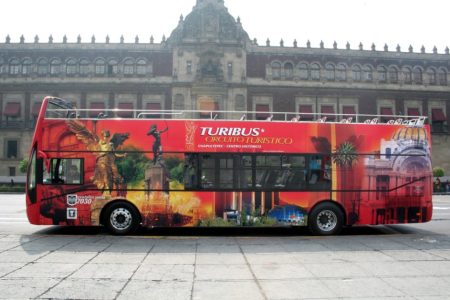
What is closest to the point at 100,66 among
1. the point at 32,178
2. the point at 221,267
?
the point at 32,178

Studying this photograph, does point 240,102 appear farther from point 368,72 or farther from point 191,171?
point 191,171

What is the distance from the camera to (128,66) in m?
44.9

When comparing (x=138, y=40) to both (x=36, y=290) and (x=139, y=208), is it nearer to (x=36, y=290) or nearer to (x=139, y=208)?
(x=139, y=208)

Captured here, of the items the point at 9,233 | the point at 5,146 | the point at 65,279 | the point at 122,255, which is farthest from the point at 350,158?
the point at 5,146

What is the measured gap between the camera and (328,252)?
8508 millimetres

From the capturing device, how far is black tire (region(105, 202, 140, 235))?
10.5m

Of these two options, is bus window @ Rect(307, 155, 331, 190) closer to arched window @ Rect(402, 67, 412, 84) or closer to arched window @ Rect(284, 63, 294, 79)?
arched window @ Rect(284, 63, 294, 79)

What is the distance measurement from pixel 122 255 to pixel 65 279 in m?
1.90

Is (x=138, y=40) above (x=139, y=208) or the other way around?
above

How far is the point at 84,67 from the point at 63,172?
37572mm

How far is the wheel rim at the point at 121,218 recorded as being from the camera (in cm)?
1052

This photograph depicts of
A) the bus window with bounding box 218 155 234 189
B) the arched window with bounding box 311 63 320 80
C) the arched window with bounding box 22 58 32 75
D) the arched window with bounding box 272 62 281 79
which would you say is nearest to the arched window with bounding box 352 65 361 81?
the arched window with bounding box 311 63 320 80

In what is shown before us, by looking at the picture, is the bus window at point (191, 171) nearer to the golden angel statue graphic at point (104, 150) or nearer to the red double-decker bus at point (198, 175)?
the red double-decker bus at point (198, 175)

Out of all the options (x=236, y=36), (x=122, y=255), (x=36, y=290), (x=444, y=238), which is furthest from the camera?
(x=236, y=36)
